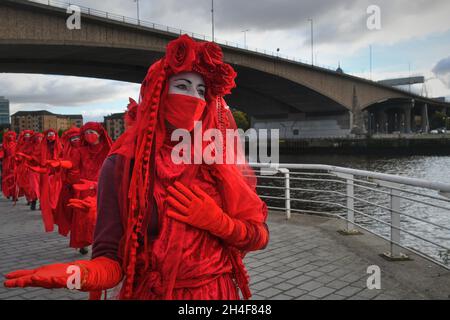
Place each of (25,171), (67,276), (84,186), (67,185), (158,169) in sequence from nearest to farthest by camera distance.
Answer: (67,276)
(158,169)
(84,186)
(67,185)
(25,171)

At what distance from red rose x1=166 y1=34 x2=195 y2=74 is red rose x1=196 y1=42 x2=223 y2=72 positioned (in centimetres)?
6

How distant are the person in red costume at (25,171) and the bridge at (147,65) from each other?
13.5 metres

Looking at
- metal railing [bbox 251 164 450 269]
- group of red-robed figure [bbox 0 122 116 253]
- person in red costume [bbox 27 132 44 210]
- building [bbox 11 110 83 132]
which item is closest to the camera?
metal railing [bbox 251 164 450 269]

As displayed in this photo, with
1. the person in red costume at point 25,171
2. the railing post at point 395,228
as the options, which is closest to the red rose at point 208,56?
the railing post at point 395,228

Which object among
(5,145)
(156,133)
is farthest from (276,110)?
(156,133)

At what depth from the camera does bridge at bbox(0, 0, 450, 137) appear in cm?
2384

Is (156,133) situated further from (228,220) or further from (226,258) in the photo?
(226,258)

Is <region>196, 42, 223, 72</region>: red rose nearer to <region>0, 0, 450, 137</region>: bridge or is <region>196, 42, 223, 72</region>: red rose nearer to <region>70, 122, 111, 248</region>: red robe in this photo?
<region>70, 122, 111, 248</region>: red robe

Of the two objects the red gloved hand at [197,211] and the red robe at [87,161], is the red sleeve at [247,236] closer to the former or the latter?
the red gloved hand at [197,211]

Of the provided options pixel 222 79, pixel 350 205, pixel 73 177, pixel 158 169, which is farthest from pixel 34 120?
pixel 158 169

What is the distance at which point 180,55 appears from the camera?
1891 mm

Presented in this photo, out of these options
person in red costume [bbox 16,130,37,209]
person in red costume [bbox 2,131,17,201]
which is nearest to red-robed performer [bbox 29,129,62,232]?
person in red costume [bbox 16,130,37,209]

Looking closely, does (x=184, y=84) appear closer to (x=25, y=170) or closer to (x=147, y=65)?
(x=25, y=170)

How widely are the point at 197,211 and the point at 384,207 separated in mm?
4422
